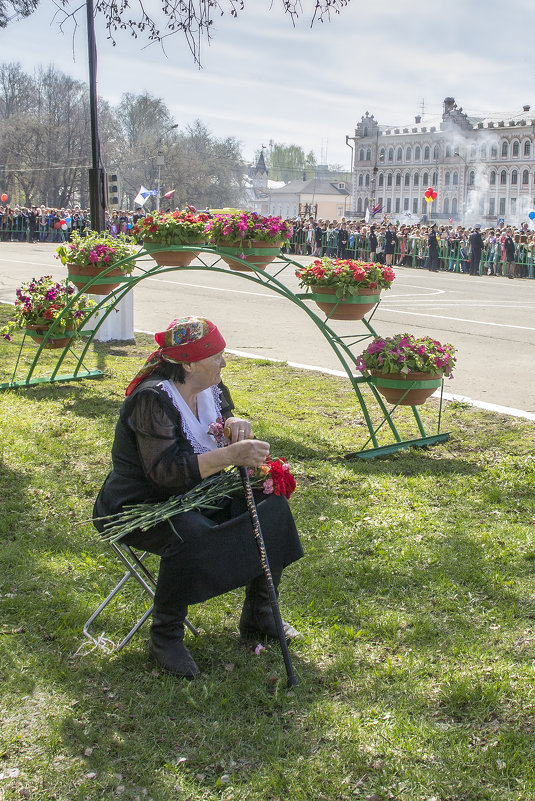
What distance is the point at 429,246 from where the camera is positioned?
3203cm

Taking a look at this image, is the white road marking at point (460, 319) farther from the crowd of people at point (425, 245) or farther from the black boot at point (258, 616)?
the black boot at point (258, 616)

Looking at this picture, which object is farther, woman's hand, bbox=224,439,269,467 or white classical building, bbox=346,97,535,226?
white classical building, bbox=346,97,535,226

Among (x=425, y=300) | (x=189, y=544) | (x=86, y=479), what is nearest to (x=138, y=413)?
(x=189, y=544)

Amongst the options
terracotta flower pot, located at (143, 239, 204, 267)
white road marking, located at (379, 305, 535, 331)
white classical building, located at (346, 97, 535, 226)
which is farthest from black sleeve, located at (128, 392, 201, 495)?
white classical building, located at (346, 97, 535, 226)

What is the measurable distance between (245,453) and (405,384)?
3400 mm

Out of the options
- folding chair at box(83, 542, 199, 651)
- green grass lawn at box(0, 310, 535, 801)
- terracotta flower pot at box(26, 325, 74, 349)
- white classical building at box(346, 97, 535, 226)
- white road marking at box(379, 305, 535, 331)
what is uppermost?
white classical building at box(346, 97, 535, 226)

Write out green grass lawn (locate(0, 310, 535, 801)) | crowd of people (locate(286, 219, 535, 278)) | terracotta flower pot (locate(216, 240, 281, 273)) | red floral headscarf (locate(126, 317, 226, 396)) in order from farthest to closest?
crowd of people (locate(286, 219, 535, 278)) < terracotta flower pot (locate(216, 240, 281, 273)) < red floral headscarf (locate(126, 317, 226, 396)) < green grass lawn (locate(0, 310, 535, 801))

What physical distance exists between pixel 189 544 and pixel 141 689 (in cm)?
66

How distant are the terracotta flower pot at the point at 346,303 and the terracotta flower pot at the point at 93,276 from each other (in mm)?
2756

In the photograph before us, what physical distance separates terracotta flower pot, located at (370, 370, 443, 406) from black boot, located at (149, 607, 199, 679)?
349cm

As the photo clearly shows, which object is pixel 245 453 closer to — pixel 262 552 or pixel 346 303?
pixel 262 552

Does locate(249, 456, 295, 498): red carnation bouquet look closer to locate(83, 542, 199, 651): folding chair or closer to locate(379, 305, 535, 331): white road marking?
locate(83, 542, 199, 651): folding chair

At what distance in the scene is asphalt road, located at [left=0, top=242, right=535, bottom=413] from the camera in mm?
10109

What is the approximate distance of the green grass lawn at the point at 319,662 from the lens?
301cm
